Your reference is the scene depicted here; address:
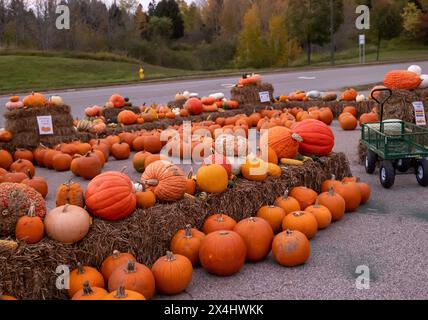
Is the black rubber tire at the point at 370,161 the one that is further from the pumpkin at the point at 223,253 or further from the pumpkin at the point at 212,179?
the pumpkin at the point at 223,253

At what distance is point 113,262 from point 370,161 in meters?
4.12

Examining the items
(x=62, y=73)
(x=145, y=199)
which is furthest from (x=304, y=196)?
(x=62, y=73)

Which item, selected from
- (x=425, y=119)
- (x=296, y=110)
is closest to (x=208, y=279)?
(x=425, y=119)

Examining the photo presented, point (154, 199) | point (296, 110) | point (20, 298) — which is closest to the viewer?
point (20, 298)

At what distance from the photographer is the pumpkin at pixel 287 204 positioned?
Result: 15.3ft

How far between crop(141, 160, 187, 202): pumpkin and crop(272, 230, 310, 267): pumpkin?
0.90m

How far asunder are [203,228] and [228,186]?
0.51 metres

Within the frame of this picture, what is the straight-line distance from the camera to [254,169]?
190 inches

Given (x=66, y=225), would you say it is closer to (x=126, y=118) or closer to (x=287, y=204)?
(x=287, y=204)

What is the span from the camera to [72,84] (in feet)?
83.9

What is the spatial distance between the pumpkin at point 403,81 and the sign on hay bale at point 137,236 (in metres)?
2.54

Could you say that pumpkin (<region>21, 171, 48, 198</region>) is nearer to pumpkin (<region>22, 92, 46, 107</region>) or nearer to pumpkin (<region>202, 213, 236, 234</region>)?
pumpkin (<region>202, 213, 236, 234</region>)

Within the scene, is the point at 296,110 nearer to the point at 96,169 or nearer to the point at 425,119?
the point at 425,119

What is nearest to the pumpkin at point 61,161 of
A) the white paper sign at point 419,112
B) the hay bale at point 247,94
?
the white paper sign at point 419,112
